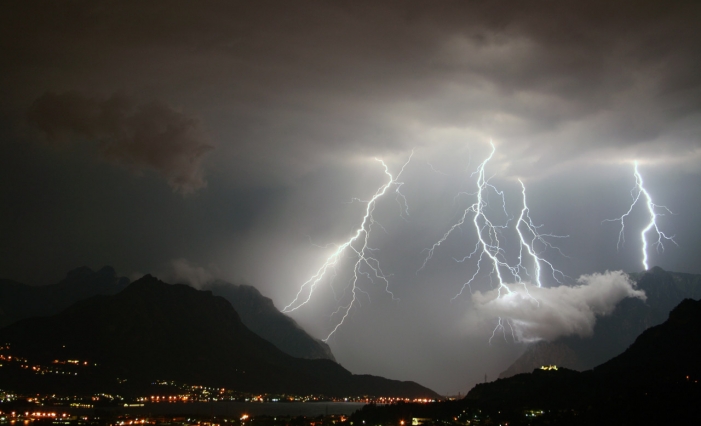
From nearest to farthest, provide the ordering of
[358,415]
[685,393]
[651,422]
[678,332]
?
[651,422] → [685,393] → [678,332] → [358,415]

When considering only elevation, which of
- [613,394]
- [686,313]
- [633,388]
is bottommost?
[613,394]

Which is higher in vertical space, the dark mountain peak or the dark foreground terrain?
the dark mountain peak

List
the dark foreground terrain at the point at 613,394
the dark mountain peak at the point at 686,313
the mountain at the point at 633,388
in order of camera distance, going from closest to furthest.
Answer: the mountain at the point at 633,388
the dark foreground terrain at the point at 613,394
the dark mountain peak at the point at 686,313

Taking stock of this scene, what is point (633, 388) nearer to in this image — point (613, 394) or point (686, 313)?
point (613, 394)

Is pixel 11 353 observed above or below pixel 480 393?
above

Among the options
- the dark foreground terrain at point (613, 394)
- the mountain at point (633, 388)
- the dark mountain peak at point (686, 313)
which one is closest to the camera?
the mountain at point (633, 388)

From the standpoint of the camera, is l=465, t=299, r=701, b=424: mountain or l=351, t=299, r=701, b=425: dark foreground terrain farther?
l=351, t=299, r=701, b=425: dark foreground terrain

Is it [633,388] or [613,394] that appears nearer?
[633,388]

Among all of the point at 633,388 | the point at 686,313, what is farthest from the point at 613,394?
the point at 686,313

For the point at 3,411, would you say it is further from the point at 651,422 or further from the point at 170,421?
the point at 651,422

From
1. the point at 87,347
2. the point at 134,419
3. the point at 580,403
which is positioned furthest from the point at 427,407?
the point at 87,347

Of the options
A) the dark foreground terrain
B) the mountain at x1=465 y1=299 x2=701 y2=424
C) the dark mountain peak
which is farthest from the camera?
the dark mountain peak
